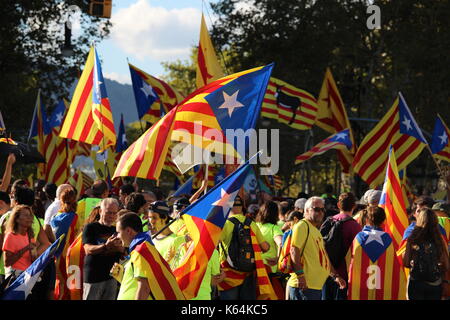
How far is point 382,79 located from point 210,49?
79.8 ft

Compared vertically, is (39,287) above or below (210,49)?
below

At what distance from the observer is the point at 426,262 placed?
29.2 feet

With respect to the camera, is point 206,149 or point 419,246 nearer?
point 419,246

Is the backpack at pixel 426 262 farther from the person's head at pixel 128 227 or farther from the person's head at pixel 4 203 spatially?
the person's head at pixel 4 203

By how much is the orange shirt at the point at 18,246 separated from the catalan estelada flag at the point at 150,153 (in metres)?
1.12

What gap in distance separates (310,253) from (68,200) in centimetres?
278

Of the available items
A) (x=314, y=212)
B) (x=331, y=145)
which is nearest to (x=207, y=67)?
(x=331, y=145)

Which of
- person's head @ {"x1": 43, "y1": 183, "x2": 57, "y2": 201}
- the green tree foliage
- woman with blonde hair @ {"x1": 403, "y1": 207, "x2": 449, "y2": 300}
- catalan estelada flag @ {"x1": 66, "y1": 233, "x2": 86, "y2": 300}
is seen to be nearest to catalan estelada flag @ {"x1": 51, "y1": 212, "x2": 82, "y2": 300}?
catalan estelada flag @ {"x1": 66, "y1": 233, "x2": 86, "y2": 300}

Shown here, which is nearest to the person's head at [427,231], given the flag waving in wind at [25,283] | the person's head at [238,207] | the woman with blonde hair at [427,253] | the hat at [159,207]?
Result: the woman with blonde hair at [427,253]

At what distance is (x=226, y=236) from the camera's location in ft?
30.9

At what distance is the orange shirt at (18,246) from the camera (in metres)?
8.38
